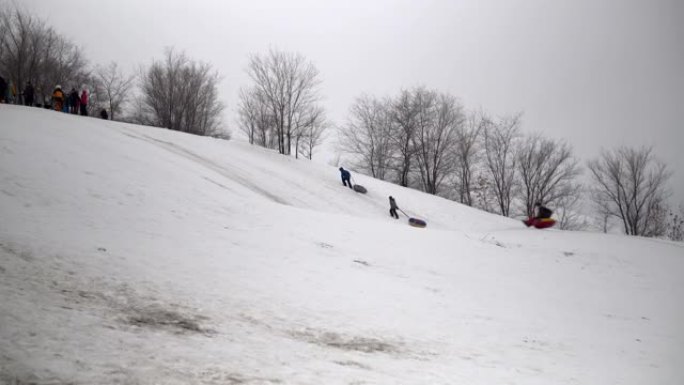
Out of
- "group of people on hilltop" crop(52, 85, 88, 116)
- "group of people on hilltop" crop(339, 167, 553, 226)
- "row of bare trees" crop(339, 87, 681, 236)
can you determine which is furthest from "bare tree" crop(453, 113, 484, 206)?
"group of people on hilltop" crop(52, 85, 88, 116)

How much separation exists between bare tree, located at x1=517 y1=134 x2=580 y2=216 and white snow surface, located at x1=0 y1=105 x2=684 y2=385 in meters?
25.8

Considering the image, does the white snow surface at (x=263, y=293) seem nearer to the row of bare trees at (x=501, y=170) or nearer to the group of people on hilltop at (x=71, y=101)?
the group of people on hilltop at (x=71, y=101)

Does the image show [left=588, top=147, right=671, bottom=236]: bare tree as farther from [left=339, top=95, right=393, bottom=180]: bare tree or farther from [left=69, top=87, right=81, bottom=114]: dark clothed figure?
A: [left=69, top=87, right=81, bottom=114]: dark clothed figure

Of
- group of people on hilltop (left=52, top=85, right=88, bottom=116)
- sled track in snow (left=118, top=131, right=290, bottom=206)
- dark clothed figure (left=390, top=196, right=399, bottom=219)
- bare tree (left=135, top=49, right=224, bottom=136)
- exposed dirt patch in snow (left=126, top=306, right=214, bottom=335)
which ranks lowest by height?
exposed dirt patch in snow (left=126, top=306, right=214, bottom=335)

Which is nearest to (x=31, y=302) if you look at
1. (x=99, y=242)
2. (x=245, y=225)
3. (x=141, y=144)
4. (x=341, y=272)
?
(x=99, y=242)

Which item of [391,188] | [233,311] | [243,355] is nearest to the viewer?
[243,355]

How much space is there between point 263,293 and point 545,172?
4084 centimetres

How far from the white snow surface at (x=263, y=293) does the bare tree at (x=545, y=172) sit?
84.8ft

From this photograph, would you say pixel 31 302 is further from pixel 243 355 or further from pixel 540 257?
pixel 540 257

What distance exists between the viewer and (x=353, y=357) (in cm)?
383

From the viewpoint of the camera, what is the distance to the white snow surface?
311cm

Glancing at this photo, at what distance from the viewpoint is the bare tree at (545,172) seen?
124 ft

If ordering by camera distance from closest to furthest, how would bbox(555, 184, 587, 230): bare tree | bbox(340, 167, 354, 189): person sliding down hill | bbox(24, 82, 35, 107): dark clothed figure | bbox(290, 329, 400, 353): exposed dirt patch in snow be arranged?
bbox(290, 329, 400, 353): exposed dirt patch in snow, bbox(24, 82, 35, 107): dark clothed figure, bbox(340, 167, 354, 189): person sliding down hill, bbox(555, 184, 587, 230): bare tree

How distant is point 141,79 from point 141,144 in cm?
2908
